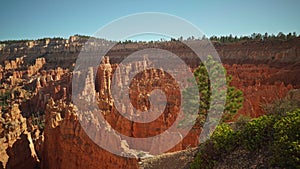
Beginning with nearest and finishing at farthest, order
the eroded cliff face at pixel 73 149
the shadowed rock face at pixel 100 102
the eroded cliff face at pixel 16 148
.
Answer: the eroded cliff face at pixel 73 149
the shadowed rock face at pixel 100 102
the eroded cliff face at pixel 16 148

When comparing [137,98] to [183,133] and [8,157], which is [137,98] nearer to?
[183,133]

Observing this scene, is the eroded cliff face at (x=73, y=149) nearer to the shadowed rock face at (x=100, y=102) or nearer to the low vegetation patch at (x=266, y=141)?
the shadowed rock face at (x=100, y=102)

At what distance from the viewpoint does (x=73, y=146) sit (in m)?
14.9

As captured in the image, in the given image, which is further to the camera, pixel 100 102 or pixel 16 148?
pixel 100 102

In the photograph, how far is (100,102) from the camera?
21125 mm

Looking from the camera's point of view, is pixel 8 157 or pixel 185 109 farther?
pixel 8 157

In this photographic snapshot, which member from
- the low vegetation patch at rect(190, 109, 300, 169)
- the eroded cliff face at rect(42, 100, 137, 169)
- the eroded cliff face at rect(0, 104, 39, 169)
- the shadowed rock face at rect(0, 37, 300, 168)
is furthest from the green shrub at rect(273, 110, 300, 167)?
the eroded cliff face at rect(0, 104, 39, 169)

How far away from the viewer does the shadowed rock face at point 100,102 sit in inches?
588

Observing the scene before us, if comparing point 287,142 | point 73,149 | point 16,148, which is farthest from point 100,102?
point 287,142

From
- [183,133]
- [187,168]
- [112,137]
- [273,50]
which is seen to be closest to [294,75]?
[273,50]

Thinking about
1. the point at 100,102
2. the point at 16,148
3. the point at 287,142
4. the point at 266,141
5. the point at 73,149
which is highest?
the point at 100,102

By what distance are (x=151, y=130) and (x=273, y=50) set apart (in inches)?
1176

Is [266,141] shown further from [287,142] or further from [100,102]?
[100,102]

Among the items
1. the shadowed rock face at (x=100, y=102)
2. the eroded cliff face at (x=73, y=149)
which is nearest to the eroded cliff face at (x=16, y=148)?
the shadowed rock face at (x=100, y=102)
